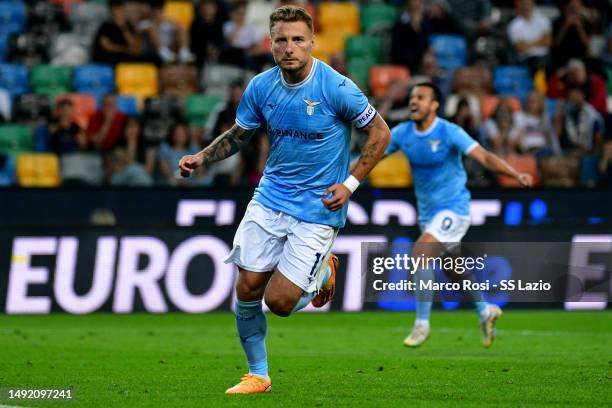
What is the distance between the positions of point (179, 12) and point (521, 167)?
22.2 feet

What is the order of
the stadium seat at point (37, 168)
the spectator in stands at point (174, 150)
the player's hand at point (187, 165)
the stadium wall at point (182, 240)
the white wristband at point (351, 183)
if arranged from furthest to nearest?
the stadium seat at point (37, 168) → the spectator in stands at point (174, 150) → the stadium wall at point (182, 240) → the player's hand at point (187, 165) → the white wristband at point (351, 183)

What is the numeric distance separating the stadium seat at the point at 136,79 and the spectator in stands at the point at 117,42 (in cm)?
16

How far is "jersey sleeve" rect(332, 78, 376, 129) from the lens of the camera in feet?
27.9

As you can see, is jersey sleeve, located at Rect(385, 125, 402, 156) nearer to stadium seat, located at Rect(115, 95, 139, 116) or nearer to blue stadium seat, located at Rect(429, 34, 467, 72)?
stadium seat, located at Rect(115, 95, 139, 116)

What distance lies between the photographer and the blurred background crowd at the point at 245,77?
61.0 ft

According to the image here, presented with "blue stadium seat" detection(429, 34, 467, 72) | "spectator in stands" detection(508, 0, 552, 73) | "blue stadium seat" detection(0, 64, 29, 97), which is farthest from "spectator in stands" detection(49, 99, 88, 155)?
"spectator in stands" detection(508, 0, 552, 73)

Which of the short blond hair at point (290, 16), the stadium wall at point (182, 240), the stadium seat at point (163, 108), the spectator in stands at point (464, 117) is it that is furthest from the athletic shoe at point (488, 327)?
the stadium seat at point (163, 108)

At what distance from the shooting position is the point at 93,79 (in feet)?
67.4

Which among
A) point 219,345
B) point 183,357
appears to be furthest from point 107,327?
point 183,357

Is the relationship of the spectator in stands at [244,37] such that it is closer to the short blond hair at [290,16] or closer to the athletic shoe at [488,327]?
the athletic shoe at [488,327]

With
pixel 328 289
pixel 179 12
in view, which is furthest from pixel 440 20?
pixel 328 289

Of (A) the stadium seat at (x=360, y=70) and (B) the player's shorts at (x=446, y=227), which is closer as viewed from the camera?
(B) the player's shorts at (x=446, y=227)

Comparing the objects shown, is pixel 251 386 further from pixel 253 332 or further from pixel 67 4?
pixel 67 4

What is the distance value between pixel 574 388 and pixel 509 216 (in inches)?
324
